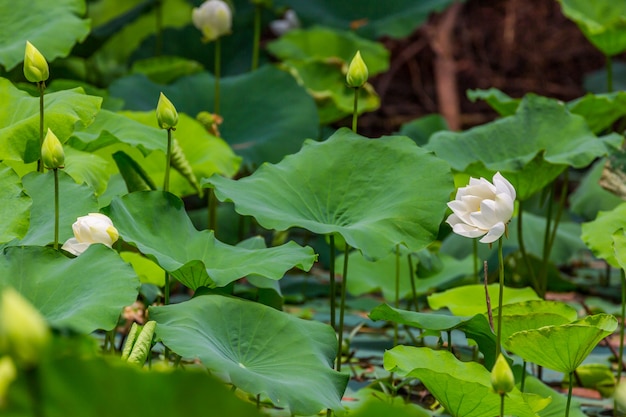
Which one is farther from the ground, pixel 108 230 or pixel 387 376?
pixel 108 230

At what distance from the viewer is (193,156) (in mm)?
2174

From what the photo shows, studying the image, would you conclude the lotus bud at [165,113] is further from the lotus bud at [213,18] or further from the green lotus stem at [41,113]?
the lotus bud at [213,18]

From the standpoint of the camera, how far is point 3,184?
144 cm

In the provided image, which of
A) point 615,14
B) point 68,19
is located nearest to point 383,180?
point 68,19

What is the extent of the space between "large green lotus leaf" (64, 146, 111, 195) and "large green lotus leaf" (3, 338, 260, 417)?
3.14ft

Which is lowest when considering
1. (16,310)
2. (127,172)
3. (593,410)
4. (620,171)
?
(593,410)

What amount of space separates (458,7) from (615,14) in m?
1.81

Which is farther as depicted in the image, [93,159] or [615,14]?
[615,14]

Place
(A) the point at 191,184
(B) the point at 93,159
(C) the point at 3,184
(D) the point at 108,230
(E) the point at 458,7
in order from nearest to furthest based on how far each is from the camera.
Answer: (D) the point at 108,230 < (C) the point at 3,184 < (B) the point at 93,159 < (A) the point at 191,184 < (E) the point at 458,7

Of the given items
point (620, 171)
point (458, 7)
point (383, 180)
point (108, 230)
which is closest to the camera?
point (108, 230)

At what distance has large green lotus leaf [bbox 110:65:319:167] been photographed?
2754mm

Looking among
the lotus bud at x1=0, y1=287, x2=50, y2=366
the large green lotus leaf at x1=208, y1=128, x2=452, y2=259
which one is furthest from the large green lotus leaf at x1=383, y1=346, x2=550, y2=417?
the lotus bud at x1=0, y1=287, x2=50, y2=366

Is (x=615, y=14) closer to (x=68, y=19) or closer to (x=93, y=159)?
(x=68, y=19)

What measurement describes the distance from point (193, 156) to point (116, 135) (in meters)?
0.39
